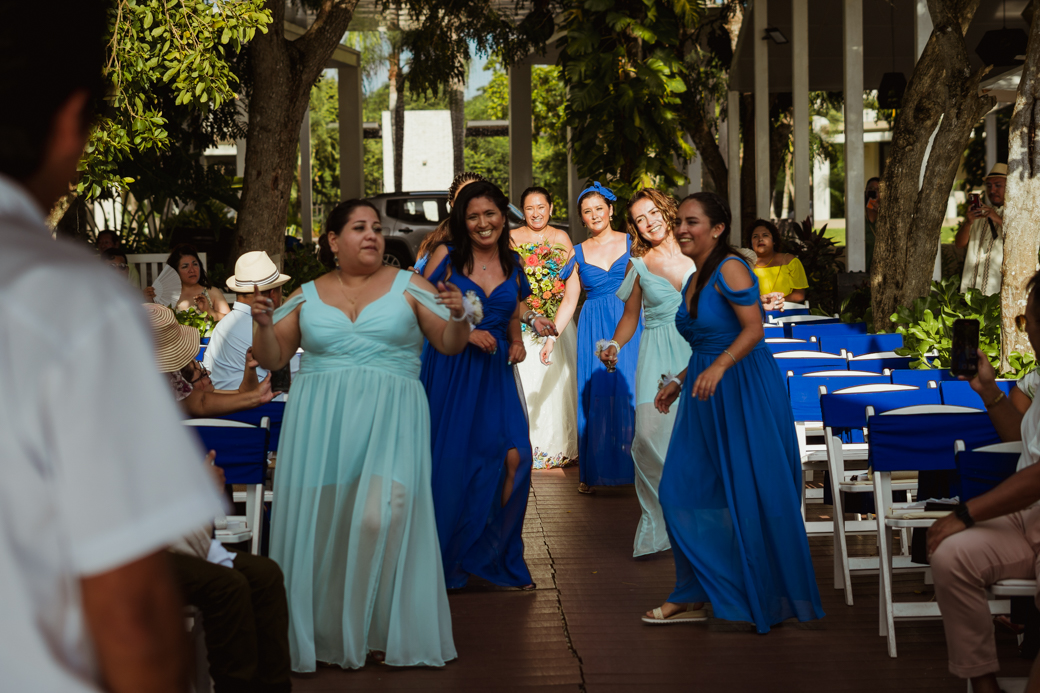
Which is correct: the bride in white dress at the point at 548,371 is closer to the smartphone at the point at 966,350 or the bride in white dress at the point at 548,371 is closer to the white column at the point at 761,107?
the smartphone at the point at 966,350

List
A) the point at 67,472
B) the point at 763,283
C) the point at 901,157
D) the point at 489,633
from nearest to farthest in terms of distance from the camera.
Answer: the point at 67,472, the point at 489,633, the point at 901,157, the point at 763,283

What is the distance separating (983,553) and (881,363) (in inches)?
160

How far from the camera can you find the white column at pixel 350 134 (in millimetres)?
28812

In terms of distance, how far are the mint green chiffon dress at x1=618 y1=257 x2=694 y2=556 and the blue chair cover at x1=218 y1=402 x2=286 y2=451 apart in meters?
2.24

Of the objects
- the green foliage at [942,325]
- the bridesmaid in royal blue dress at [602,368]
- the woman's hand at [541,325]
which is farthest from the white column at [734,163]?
the woman's hand at [541,325]

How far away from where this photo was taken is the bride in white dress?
9.28m

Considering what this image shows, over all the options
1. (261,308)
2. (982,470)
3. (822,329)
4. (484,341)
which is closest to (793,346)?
(822,329)

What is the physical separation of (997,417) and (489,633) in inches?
95.9

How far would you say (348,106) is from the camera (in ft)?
96.4

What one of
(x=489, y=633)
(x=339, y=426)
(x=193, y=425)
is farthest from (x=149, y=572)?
(x=489, y=633)

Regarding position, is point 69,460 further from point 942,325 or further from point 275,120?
point 275,120

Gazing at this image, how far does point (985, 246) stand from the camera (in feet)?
36.1

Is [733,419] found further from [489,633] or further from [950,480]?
[489,633]

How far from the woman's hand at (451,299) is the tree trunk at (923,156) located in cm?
596
